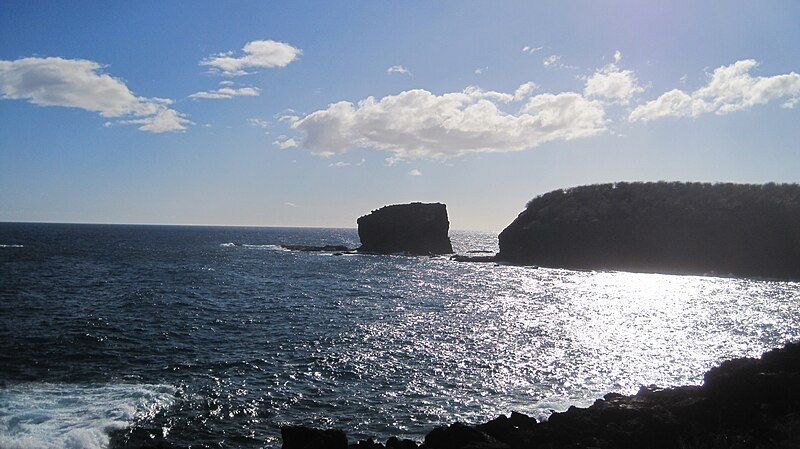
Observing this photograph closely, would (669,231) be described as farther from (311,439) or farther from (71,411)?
(71,411)

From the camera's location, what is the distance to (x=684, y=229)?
98.4 m

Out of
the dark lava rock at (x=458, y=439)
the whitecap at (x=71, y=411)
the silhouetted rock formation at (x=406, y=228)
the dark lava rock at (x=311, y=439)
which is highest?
the silhouetted rock formation at (x=406, y=228)

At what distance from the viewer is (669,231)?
326ft

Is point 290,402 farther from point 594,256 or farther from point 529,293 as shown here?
point 594,256

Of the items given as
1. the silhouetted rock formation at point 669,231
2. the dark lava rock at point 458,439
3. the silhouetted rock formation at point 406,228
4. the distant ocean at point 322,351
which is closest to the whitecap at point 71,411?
the distant ocean at point 322,351

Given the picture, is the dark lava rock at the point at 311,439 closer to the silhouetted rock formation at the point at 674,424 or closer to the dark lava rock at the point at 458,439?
the silhouetted rock formation at the point at 674,424

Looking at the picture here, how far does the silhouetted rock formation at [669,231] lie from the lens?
91.7 metres

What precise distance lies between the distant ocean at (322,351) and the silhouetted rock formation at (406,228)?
70890 millimetres

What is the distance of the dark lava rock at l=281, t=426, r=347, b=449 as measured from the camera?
14.6 m

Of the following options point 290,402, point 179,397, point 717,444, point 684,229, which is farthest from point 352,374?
point 684,229

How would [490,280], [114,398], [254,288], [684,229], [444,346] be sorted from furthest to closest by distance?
1. [684,229]
2. [490,280]
3. [254,288]
4. [444,346]
5. [114,398]

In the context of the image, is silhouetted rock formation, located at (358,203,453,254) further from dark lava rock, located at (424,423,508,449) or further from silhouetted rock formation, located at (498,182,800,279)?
dark lava rock, located at (424,423,508,449)

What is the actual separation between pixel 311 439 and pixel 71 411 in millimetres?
11935

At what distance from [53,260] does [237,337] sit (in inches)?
2853
